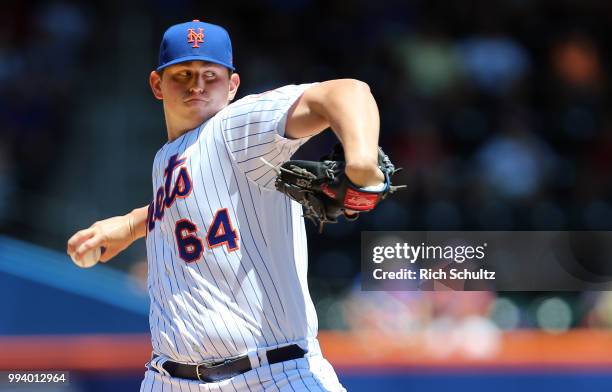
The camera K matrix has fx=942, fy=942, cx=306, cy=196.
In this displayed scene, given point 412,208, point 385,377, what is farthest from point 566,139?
point 385,377

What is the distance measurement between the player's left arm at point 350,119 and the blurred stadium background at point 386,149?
226cm

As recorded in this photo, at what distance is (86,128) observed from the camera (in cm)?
419

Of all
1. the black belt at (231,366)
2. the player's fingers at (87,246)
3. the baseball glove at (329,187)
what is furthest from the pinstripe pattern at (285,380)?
the player's fingers at (87,246)

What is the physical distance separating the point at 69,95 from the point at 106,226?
1.98 meters

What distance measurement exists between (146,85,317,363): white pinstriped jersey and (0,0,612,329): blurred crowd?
1928 millimetres

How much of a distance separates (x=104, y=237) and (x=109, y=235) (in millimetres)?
16

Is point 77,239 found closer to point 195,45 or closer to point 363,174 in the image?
point 195,45

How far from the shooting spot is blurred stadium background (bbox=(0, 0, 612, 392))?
3.90 metres

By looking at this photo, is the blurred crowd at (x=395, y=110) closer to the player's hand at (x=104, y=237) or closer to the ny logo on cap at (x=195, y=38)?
the player's hand at (x=104, y=237)

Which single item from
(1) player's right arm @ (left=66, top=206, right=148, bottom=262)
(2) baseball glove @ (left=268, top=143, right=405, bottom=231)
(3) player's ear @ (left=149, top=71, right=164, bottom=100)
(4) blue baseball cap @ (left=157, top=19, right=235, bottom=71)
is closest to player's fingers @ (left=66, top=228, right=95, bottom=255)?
→ (1) player's right arm @ (left=66, top=206, right=148, bottom=262)

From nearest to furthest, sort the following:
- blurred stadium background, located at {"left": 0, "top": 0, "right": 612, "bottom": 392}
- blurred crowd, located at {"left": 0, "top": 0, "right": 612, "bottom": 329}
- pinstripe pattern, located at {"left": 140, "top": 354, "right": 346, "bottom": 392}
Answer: pinstripe pattern, located at {"left": 140, "top": 354, "right": 346, "bottom": 392}, blurred stadium background, located at {"left": 0, "top": 0, "right": 612, "bottom": 392}, blurred crowd, located at {"left": 0, "top": 0, "right": 612, "bottom": 329}

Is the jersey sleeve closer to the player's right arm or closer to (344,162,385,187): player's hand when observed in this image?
(344,162,385,187): player's hand

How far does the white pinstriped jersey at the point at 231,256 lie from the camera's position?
1980 mm

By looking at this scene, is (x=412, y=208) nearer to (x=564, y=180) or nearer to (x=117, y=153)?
(x=564, y=180)
